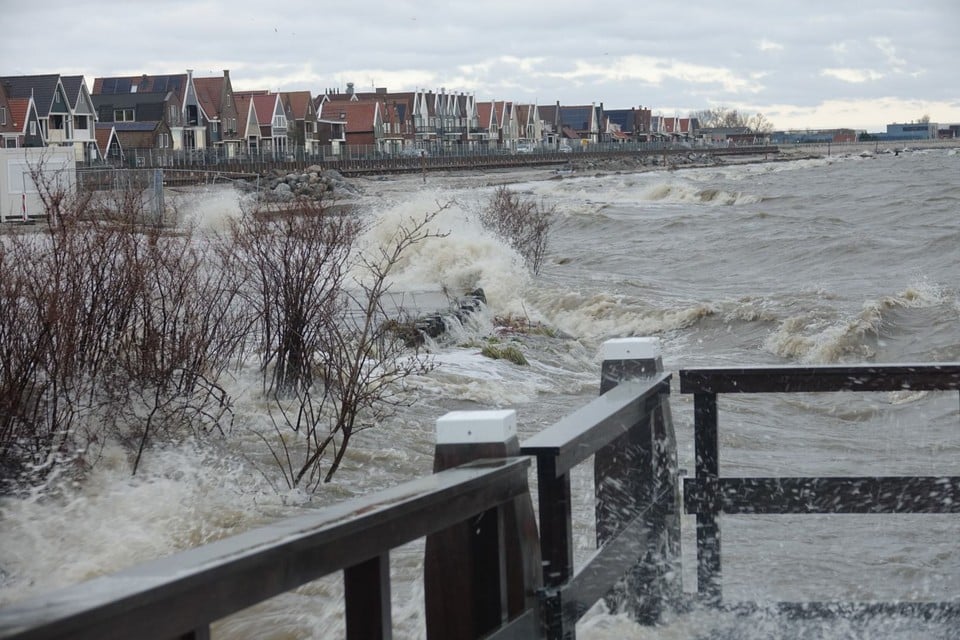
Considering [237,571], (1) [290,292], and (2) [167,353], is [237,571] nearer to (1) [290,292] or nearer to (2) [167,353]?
(2) [167,353]

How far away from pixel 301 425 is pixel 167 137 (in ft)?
277

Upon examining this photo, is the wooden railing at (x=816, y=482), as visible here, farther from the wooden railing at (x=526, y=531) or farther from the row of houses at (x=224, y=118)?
the row of houses at (x=224, y=118)

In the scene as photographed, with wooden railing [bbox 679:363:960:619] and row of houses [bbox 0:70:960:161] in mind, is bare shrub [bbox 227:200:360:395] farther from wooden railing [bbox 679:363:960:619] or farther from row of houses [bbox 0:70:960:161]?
row of houses [bbox 0:70:960:161]

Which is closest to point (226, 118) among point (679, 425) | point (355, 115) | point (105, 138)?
point (105, 138)

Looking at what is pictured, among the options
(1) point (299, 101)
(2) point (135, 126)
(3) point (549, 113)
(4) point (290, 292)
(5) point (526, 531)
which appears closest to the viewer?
(5) point (526, 531)

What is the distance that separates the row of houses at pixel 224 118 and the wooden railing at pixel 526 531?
52.2 m

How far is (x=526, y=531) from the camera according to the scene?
3.16 m

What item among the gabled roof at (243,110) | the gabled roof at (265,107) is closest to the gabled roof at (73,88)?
the gabled roof at (243,110)

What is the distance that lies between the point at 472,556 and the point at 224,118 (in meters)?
101

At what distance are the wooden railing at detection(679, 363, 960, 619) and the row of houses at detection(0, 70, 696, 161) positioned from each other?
52210 millimetres

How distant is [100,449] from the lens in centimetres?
933

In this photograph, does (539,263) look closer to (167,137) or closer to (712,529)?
(712,529)

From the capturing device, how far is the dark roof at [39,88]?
73.1m

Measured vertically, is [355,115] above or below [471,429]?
above
